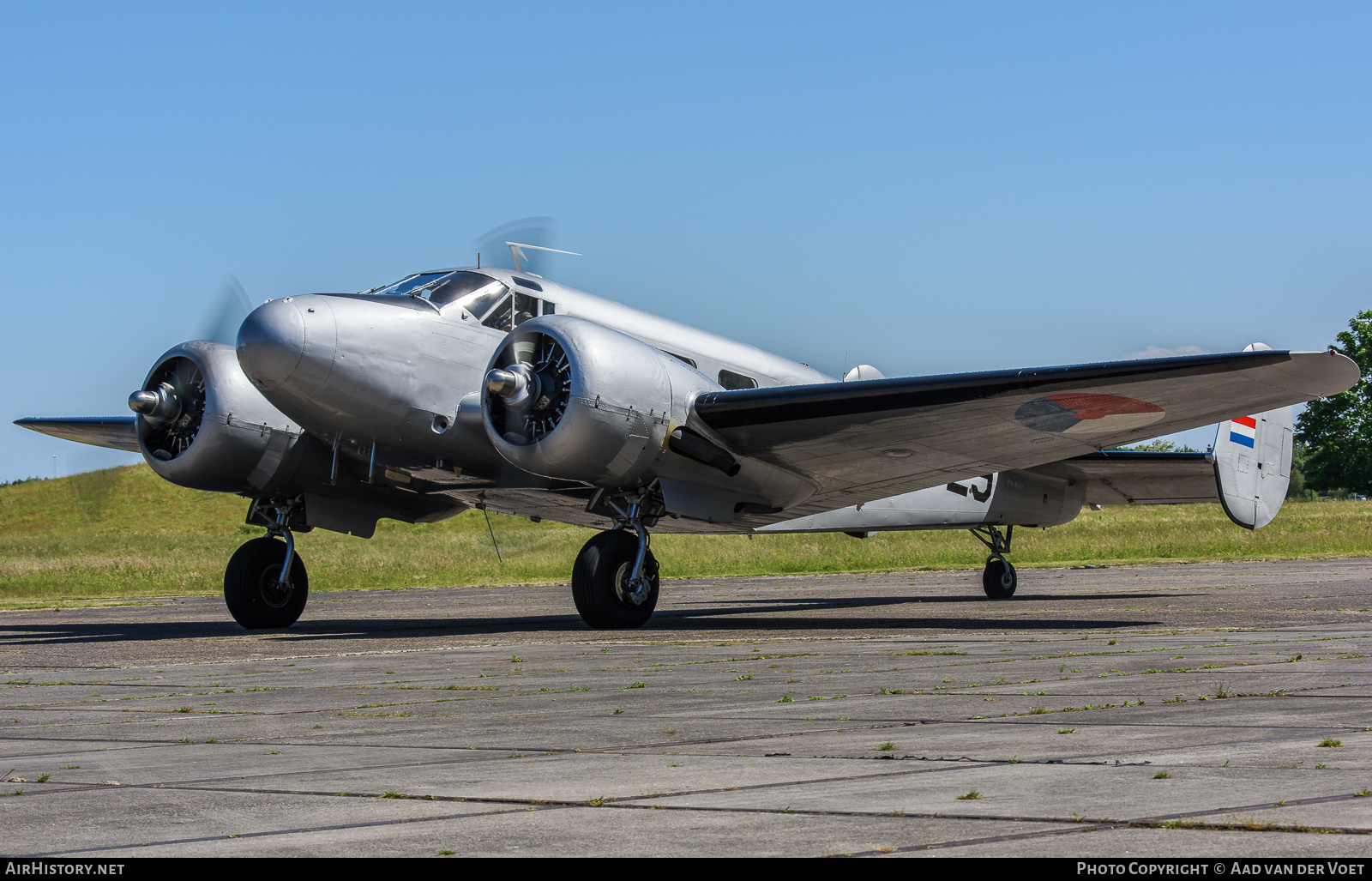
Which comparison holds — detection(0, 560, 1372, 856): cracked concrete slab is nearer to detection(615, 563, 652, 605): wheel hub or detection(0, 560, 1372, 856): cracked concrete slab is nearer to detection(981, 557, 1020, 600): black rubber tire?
detection(615, 563, 652, 605): wheel hub

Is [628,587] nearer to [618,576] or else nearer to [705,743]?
[618,576]

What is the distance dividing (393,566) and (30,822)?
108ft

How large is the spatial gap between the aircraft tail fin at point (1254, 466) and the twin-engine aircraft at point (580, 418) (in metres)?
4.54

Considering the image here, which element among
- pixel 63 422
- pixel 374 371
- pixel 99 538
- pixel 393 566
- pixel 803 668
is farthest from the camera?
pixel 99 538

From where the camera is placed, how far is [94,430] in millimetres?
18516

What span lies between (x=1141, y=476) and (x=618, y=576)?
9.72m

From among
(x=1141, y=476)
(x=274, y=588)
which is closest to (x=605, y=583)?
(x=274, y=588)

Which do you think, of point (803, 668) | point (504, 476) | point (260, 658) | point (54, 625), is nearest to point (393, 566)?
point (54, 625)

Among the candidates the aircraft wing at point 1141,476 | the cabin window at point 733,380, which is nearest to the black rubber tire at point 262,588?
the cabin window at point 733,380

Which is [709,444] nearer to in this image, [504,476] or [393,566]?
[504,476]

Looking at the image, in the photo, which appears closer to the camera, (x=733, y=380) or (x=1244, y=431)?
(x=733, y=380)

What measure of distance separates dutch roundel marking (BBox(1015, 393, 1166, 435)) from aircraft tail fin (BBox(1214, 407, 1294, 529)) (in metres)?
5.36

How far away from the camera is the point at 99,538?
4734cm

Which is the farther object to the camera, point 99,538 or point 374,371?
point 99,538
